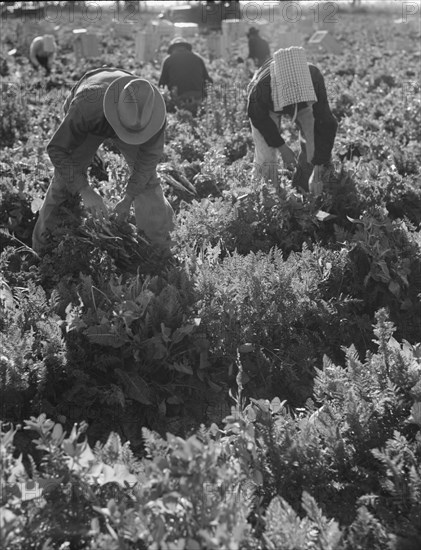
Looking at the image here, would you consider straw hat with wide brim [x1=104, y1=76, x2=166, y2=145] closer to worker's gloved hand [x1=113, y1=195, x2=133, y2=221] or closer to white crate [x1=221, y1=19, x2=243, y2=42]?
worker's gloved hand [x1=113, y1=195, x2=133, y2=221]

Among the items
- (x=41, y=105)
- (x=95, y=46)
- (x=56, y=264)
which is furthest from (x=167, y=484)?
(x=95, y=46)

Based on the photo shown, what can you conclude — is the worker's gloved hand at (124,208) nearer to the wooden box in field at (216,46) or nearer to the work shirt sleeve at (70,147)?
the work shirt sleeve at (70,147)

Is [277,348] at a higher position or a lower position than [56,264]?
lower

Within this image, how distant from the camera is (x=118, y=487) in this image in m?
2.65

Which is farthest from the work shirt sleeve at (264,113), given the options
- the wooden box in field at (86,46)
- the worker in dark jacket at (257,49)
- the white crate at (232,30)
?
the white crate at (232,30)

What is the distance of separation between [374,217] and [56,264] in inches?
91.2

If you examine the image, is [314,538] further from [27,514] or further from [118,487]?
[27,514]

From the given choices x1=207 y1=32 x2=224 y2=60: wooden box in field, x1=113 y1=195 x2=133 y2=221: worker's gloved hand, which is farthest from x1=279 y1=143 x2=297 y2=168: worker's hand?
x1=207 y1=32 x2=224 y2=60: wooden box in field

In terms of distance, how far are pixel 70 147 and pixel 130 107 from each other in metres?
0.58

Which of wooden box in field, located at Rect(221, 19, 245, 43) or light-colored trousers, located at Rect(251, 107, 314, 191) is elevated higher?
light-colored trousers, located at Rect(251, 107, 314, 191)

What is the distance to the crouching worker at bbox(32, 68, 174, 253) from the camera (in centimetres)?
409

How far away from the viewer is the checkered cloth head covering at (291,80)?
5258 millimetres

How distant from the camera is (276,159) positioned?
5.98 meters

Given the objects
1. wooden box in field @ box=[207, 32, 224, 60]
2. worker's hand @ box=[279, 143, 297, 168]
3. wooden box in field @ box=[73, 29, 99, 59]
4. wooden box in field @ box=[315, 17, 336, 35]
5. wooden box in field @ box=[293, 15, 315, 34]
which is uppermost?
worker's hand @ box=[279, 143, 297, 168]
